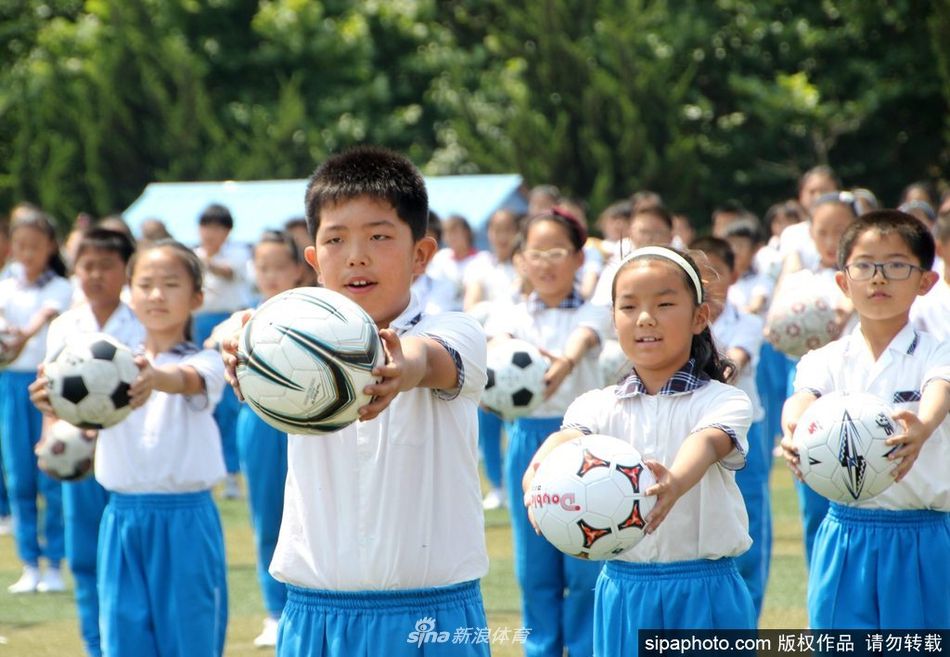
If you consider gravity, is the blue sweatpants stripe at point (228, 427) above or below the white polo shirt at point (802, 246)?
below

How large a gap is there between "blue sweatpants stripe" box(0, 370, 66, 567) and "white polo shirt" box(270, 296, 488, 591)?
5.30 meters

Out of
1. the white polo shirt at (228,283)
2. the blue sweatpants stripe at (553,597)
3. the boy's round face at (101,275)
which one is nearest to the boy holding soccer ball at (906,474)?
the blue sweatpants stripe at (553,597)

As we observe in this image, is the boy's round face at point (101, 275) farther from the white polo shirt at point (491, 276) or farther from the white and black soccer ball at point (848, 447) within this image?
the white polo shirt at point (491, 276)

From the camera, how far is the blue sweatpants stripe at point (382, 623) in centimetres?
337

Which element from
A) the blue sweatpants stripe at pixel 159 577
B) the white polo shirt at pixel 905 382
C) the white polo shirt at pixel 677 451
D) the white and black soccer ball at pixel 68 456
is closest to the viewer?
the white polo shirt at pixel 677 451

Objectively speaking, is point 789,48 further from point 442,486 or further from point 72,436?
point 442,486

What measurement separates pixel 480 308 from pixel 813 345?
3.16 meters

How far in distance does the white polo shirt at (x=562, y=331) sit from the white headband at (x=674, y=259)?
Answer: 7.85 feet

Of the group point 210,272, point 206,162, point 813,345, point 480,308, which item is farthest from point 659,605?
point 206,162

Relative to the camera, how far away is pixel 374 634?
11.0 ft

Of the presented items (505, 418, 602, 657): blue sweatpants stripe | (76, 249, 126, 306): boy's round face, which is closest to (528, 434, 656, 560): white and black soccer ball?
(505, 418, 602, 657): blue sweatpants stripe

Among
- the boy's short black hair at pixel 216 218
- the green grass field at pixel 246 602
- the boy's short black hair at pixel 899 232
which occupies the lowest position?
the green grass field at pixel 246 602

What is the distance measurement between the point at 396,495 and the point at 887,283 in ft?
7.60

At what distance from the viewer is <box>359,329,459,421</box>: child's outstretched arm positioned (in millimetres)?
3064
